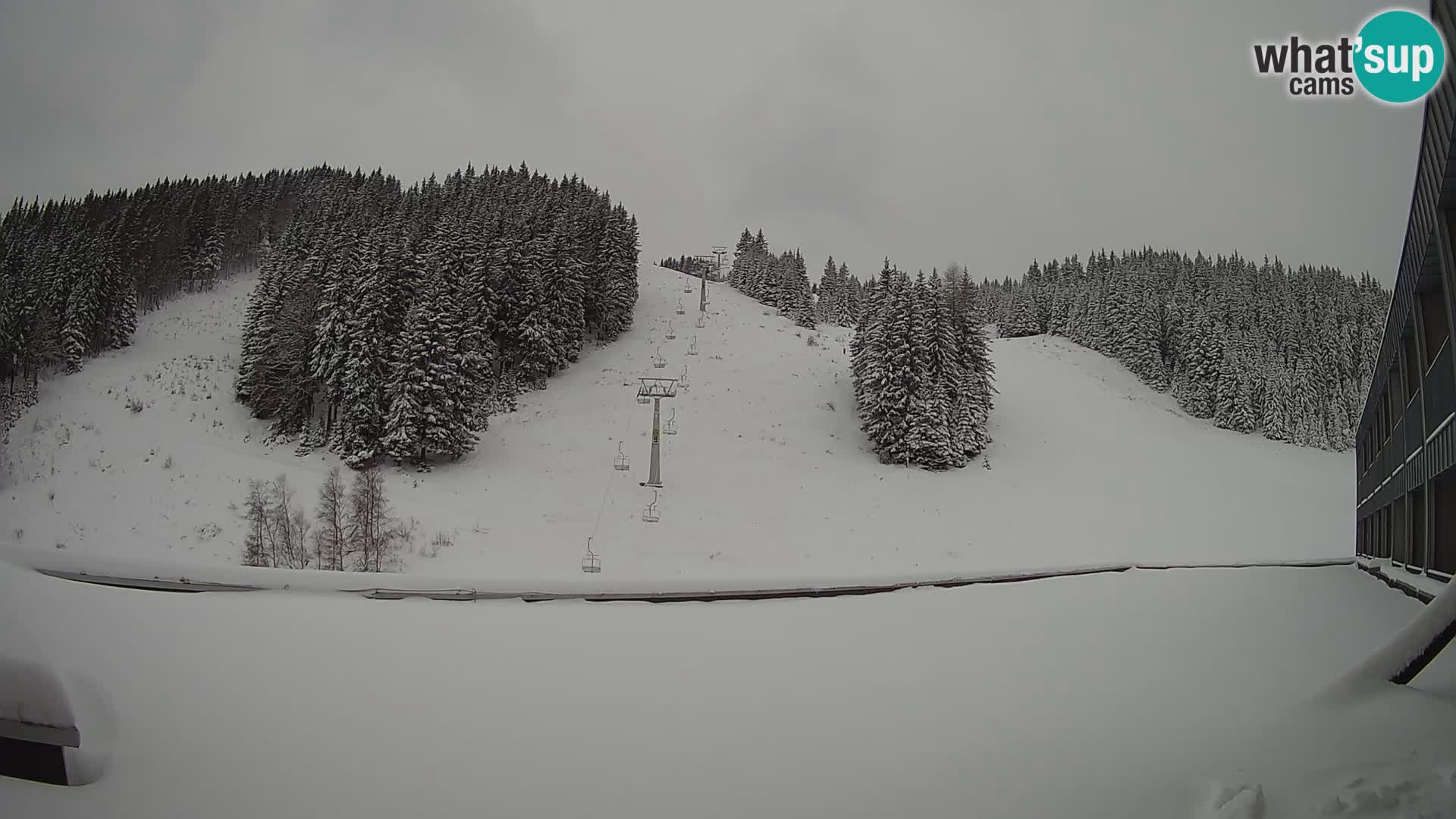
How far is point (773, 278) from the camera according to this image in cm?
8044

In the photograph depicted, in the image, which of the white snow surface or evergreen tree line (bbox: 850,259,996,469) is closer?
the white snow surface

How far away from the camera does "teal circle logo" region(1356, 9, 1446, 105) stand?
5.98m

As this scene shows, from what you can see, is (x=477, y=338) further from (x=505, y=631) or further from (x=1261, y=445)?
(x=1261, y=445)

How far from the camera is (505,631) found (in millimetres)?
5137

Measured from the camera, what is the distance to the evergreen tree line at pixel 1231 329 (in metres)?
50.3

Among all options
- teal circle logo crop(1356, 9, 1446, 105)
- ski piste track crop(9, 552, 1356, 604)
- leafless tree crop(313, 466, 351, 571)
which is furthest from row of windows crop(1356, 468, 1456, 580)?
leafless tree crop(313, 466, 351, 571)

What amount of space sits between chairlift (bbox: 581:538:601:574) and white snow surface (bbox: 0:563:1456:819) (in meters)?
15.5

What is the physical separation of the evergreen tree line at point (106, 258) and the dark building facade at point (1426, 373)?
17.8 meters

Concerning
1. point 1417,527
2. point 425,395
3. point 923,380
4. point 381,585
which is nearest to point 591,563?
point 425,395

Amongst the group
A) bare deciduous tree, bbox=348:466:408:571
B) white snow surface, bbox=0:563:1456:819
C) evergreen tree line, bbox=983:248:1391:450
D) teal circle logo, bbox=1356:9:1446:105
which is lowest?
bare deciduous tree, bbox=348:466:408:571

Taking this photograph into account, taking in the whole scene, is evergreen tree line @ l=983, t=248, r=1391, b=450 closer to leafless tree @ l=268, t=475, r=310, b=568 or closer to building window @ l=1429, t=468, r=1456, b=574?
building window @ l=1429, t=468, r=1456, b=574

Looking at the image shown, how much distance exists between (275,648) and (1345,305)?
4157 inches

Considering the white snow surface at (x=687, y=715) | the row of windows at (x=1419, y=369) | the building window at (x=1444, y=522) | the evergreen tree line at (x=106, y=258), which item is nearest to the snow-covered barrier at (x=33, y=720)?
the white snow surface at (x=687, y=715)

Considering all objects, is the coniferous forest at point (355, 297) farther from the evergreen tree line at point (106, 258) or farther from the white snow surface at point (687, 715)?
the white snow surface at point (687, 715)
